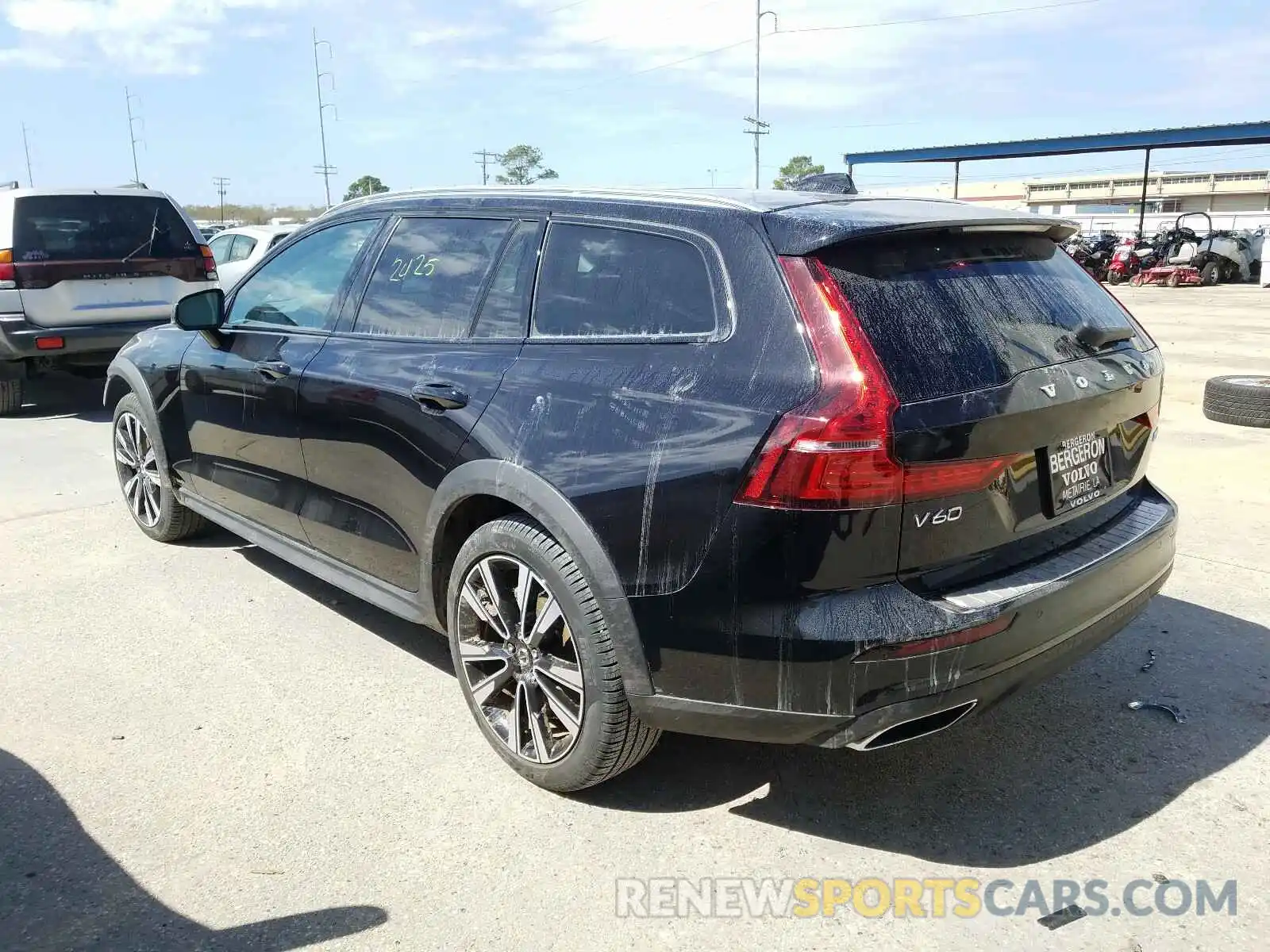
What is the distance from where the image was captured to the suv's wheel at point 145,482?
527cm

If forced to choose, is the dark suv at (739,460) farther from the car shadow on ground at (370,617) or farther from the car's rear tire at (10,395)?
the car's rear tire at (10,395)

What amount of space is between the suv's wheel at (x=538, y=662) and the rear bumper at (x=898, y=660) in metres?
0.16

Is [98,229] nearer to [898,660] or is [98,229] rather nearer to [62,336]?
[62,336]

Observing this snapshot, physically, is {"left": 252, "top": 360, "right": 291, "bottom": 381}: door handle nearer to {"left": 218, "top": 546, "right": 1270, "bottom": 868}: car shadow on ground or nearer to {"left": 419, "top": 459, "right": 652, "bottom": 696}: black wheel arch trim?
{"left": 419, "top": 459, "right": 652, "bottom": 696}: black wheel arch trim

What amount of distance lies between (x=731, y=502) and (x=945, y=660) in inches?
24.8

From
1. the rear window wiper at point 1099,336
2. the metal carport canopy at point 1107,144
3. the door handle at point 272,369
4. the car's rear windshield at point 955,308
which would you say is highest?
the metal carport canopy at point 1107,144

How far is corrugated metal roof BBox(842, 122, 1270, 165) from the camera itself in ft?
92.2

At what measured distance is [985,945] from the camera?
2.41 meters

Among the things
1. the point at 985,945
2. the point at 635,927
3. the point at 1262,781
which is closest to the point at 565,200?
the point at 635,927

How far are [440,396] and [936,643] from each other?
166 cm

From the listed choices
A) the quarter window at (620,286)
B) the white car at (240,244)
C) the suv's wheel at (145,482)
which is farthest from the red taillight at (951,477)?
the white car at (240,244)

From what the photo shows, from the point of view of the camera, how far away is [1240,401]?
778cm

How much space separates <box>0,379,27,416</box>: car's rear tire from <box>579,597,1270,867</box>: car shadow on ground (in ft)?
27.4

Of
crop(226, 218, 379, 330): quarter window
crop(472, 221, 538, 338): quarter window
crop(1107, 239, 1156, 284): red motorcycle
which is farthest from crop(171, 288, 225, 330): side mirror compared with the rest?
crop(1107, 239, 1156, 284): red motorcycle
